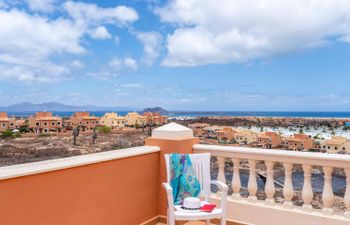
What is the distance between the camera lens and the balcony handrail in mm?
2750

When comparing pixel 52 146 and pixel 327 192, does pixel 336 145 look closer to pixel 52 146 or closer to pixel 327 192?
pixel 327 192

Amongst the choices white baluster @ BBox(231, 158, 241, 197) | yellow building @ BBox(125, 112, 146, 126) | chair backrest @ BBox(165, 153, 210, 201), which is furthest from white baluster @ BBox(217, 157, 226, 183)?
yellow building @ BBox(125, 112, 146, 126)

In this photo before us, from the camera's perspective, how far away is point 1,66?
6.88 meters

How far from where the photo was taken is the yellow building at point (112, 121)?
602cm

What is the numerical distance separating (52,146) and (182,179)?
2.36m

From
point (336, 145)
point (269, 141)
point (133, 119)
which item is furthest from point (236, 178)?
point (133, 119)

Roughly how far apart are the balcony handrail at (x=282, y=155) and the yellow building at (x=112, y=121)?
2.86 metres

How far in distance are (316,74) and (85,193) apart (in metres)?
8.79

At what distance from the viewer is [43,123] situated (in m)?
4.98

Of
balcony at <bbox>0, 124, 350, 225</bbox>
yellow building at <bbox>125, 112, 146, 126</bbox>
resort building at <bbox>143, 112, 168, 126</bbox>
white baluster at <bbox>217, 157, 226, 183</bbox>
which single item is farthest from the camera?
yellow building at <bbox>125, 112, 146, 126</bbox>

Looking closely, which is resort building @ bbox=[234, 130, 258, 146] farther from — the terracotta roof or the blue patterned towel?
the blue patterned towel

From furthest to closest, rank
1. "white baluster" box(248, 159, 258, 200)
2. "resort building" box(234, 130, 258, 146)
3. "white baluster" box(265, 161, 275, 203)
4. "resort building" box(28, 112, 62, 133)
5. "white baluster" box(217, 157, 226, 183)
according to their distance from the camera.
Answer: "resort building" box(28, 112, 62, 133)
"resort building" box(234, 130, 258, 146)
"white baluster" box(217, 157, 226, 183)
"white baluster" box(248, 159, 258, 200)
"white baluster" box(265, 161, 275, 203)

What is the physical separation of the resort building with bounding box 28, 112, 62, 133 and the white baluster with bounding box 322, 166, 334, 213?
414 cm

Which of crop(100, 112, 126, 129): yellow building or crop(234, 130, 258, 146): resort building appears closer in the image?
crop(234, 130, 258, 146): resort building
